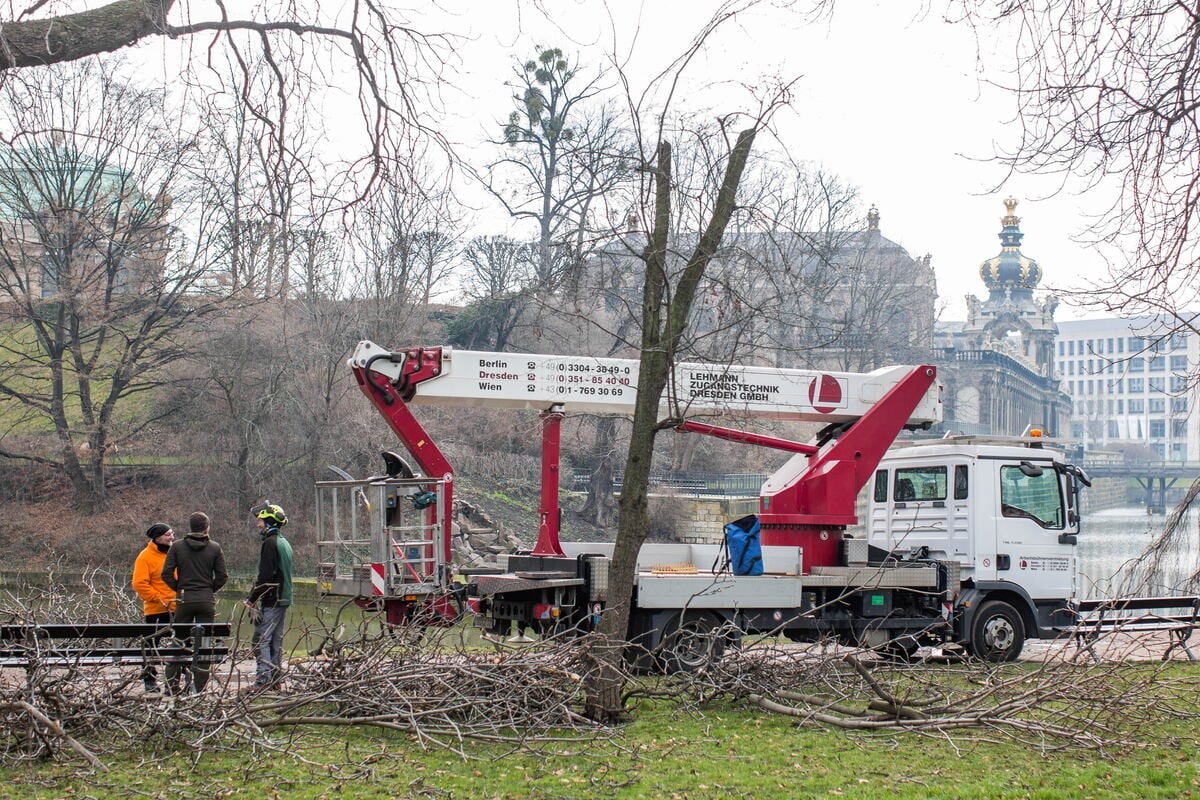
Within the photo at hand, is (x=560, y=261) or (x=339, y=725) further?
(x=560, y=261)

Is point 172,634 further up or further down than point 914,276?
further down

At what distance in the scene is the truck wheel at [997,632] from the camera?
14.4 meters

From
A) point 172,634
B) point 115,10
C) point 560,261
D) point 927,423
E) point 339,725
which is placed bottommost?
point 339,725

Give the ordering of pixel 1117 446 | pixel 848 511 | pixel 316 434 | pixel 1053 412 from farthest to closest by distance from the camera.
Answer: pixel 1117 446 → pixel 1053 412 → pixel 316 434 → pixel 848 511

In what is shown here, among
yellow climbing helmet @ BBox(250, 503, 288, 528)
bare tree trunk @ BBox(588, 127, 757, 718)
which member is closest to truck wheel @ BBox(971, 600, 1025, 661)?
bare tree trunk @ BBox(588, 127, 757, 718)

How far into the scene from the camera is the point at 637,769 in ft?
25.7

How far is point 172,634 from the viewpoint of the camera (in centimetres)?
906

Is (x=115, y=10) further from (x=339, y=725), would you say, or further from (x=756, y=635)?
(x=756, y=635)

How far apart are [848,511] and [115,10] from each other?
9.40 m

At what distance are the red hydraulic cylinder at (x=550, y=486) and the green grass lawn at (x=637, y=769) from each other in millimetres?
3993

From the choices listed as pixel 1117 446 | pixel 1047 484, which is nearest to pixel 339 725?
pixel 1047 484

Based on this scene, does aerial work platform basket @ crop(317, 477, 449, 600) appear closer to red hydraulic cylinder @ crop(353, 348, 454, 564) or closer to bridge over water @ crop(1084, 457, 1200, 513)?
red hydraulic cylinder @ crop(353, 348, 454, 564)

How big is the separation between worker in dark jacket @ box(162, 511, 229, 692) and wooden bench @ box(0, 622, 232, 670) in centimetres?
108

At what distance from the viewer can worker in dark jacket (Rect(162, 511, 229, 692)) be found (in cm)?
1112
